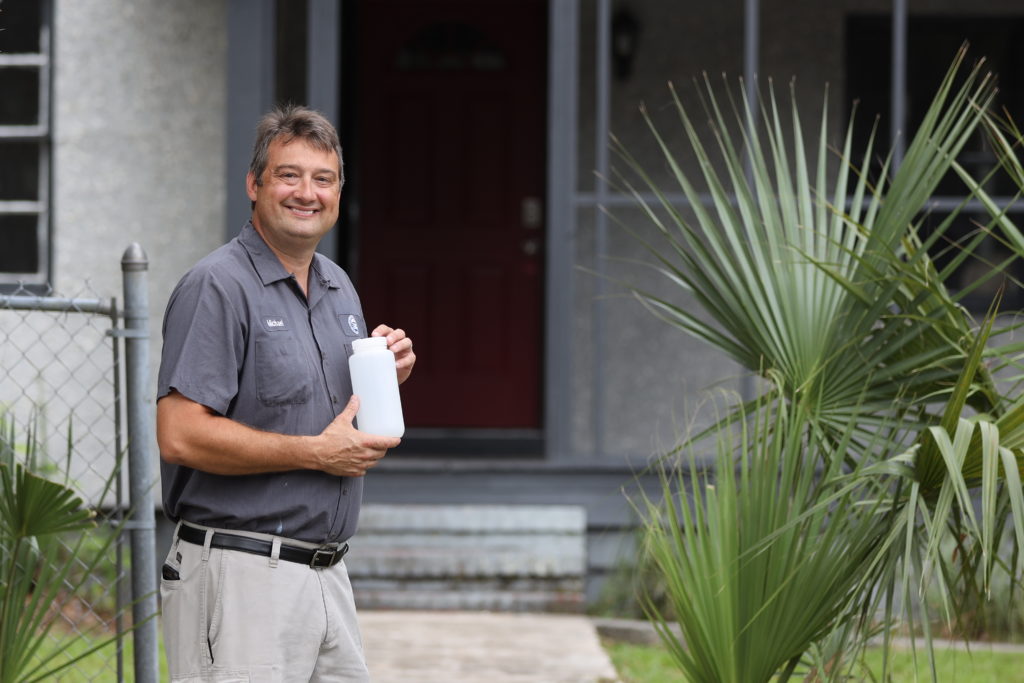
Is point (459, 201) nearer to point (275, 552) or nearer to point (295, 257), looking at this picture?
point (295, 257)

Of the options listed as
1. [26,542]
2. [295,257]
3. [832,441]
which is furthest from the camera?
[832,441]

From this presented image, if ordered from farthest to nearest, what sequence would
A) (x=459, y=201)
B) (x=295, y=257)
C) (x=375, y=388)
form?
1. (x=459, y=201)
2. (x=295, y=257)
3. (x=375, y=388)

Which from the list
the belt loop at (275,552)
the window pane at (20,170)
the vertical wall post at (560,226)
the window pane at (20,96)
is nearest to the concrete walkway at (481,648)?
the vertical wall post at (560,226)

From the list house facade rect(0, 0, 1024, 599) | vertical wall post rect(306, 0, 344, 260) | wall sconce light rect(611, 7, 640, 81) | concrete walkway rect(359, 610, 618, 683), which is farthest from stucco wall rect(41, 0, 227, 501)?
wall sconce light rect(611, 7, 640, 81)

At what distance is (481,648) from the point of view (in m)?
5.80

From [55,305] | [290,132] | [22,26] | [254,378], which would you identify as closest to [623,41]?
[22,26]

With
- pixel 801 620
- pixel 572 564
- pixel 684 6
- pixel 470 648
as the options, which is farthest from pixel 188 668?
pixel 684 6

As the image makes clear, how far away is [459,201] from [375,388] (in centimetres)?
602

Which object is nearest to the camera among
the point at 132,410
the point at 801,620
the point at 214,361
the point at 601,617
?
the point at 214,361

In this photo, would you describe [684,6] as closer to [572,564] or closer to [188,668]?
[572,564]

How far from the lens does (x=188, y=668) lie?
113 inches

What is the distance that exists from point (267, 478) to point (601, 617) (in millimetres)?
4033

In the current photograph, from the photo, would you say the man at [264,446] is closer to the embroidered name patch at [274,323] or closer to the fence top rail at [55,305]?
the embroidered name patch at [274,323]

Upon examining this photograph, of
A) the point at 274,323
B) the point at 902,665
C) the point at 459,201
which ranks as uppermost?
the point at 459,201
